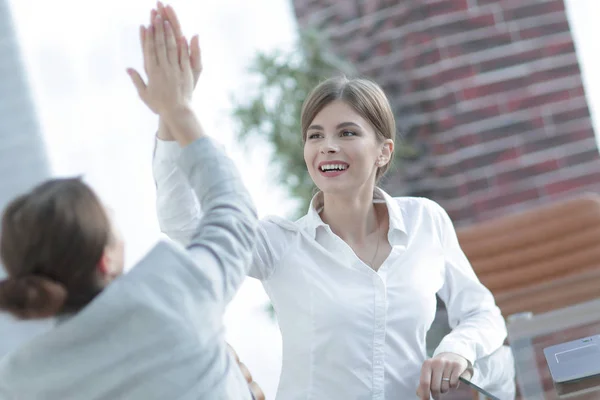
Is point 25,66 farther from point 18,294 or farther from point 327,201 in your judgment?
point 18,294

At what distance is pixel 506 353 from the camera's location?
1652mm

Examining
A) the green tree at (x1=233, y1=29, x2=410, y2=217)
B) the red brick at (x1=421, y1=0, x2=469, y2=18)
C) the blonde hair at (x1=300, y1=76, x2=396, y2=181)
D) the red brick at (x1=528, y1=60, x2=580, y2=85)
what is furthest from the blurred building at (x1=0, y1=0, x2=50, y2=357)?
the red brick at (x1=528, y1=60, x2=580, y2=85)

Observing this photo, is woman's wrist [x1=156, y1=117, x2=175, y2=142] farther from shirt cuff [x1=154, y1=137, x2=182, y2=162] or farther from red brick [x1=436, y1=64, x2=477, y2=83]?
red brick [x1=436, y1=64, x2=477, y2=83]

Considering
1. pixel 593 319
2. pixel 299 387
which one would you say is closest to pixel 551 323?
pixel 593 319

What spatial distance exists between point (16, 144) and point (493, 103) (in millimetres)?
1970

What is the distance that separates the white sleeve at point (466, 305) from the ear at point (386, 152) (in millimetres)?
161

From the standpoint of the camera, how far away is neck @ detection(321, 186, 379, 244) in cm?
183

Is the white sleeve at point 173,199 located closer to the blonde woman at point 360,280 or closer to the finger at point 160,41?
the blonde woman at point 360,280

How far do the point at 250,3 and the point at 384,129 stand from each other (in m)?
1.80

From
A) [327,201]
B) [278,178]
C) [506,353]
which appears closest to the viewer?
[506,353]

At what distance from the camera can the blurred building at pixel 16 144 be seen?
341 centimetres

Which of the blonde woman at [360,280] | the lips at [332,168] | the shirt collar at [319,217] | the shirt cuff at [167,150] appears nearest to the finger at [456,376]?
the blonde woman at [360,280]

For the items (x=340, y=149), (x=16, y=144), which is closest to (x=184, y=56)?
(x=340, y=149)

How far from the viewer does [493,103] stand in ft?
9.53
